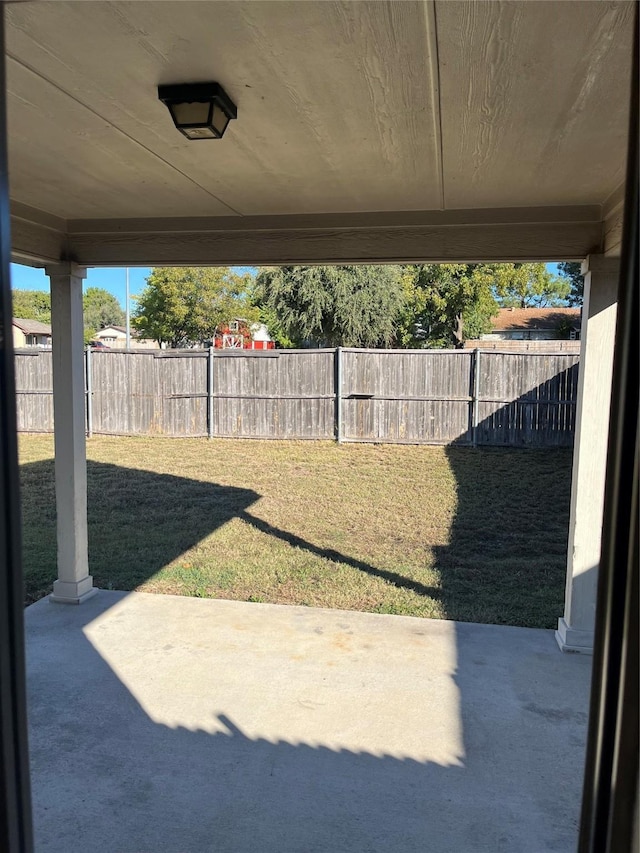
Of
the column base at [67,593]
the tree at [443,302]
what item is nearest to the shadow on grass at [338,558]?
the column base at [67,593]

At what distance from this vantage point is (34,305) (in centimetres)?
5000

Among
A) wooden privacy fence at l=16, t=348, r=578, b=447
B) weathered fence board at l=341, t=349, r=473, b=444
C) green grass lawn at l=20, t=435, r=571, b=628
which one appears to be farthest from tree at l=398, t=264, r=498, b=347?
green grass lawn at l=20, t=435, r=571, b=628

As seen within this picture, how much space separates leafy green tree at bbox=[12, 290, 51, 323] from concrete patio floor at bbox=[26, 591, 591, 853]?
1869 inches

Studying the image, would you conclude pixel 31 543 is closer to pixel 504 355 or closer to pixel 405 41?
pixel 405 41

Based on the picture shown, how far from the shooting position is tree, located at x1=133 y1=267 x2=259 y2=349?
25.2m

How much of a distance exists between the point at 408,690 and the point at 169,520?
4.58m

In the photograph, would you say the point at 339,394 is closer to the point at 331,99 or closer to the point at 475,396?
the point at 475,396

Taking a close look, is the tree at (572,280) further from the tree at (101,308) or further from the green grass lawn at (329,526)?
the tree at (101,308)

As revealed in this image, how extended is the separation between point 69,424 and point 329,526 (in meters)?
3.51

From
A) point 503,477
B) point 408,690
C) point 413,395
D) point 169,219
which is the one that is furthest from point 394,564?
point 413,395

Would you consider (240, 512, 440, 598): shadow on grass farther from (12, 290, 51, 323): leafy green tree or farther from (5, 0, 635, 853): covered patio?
(12, 290, 51, 323): leafy green tree

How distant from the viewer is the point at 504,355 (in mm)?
11961

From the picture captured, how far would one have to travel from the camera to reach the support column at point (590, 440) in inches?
152

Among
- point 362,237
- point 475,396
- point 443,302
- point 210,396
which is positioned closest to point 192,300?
point 443,302
